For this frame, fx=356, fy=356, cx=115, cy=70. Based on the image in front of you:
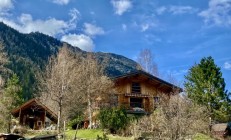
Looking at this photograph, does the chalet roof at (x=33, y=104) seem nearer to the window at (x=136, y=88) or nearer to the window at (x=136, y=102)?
the window at (x=136, y=102)

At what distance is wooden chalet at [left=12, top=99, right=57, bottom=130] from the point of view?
60.7m

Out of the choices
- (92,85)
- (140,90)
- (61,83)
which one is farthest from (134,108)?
(61,83)

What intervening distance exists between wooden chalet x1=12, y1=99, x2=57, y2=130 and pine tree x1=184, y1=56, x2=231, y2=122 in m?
24.8

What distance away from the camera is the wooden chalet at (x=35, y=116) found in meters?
60.7

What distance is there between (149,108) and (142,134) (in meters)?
14.8

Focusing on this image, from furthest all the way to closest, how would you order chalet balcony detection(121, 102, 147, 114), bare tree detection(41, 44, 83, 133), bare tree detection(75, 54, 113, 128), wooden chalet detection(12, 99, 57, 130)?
1. wooden chalet detection(12, 99, 57, 130)
2. bare tree detection(75, 54, 113, 128)
3. chalet balcony detection(121, 102, 147, 114)
4. bare tree detection(41, 44, 83, 133)

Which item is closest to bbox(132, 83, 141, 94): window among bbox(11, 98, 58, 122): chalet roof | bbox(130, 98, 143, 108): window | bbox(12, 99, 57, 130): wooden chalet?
bbox(130, 98, 143, 108): window

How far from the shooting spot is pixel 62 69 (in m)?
41.3

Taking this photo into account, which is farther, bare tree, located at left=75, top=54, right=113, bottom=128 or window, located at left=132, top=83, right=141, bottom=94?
window, located at left=132, top=83, right=141, bottom=94

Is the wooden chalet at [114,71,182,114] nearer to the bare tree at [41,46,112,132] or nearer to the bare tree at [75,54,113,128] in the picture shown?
the bare tree at [75,54,113,128]

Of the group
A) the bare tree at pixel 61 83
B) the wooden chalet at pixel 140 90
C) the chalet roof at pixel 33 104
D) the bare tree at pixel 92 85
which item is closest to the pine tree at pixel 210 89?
the wooden chalet at pixel 140 90

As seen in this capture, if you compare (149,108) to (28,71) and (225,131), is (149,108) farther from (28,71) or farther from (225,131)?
(28,71)

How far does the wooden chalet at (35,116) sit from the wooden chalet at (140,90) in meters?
17.0

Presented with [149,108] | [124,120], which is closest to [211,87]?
[149,108]
